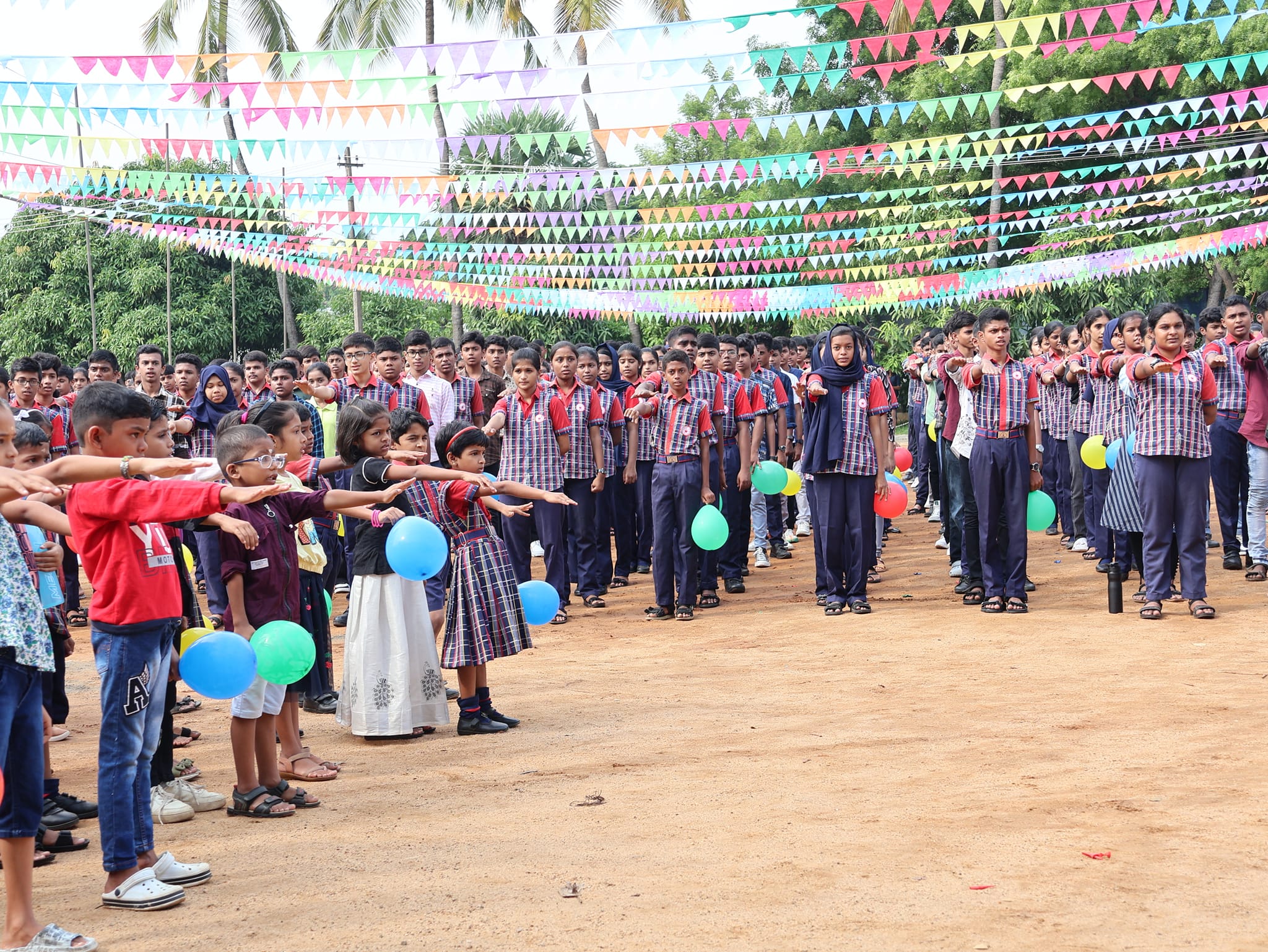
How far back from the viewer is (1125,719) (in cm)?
593

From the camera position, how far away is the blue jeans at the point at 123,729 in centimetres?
395

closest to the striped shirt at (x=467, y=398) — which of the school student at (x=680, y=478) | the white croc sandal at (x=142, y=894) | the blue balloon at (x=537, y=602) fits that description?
the school student at (x=680, y=478)

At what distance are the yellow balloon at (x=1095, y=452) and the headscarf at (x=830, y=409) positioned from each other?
2299 mm

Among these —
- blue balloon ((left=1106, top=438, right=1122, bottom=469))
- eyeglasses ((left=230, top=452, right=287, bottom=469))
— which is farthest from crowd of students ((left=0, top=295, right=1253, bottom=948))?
blue balloon ((left=1106, top=438, right=1122, bottom=469))

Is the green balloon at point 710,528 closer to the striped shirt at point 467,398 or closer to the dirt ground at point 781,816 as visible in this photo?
the dirt ground at point 781,816

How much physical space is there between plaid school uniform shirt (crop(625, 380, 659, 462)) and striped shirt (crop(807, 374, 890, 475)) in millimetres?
1883

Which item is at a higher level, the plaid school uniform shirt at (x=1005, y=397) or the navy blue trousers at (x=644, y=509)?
the plaid school uniform shirt at (x=1005, y=397)

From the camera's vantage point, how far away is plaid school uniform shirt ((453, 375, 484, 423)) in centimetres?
1044

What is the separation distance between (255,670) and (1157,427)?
255 inches

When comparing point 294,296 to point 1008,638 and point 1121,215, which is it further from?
point 1008,638

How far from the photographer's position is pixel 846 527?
9570 mm

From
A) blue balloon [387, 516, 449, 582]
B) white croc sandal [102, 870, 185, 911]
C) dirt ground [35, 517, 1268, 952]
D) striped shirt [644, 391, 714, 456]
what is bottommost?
dirt ground [35, 517, 1268, 952]

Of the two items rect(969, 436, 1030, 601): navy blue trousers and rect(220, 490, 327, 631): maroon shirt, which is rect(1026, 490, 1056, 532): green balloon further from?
rect(220, 490, 327, 631): maroon shirt

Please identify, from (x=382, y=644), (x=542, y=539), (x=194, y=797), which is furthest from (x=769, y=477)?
(x=194, y=797)
